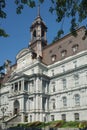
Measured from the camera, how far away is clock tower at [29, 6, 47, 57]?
199ft

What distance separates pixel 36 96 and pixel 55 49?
40.3ft

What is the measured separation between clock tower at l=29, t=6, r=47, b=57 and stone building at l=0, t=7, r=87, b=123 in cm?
26

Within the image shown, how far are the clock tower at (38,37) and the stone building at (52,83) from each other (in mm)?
261

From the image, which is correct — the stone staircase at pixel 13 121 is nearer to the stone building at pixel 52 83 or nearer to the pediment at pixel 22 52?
the stone building at pixel 52 83

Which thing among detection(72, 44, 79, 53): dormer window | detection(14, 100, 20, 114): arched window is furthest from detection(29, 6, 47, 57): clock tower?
detection(14, 100, 20, 114): arched window

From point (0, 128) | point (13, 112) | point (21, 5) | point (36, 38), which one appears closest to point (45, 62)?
point (36, 38)

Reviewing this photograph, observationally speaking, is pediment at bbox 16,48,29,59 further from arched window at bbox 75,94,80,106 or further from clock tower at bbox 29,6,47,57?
arched window at bbox 75,94,80,106

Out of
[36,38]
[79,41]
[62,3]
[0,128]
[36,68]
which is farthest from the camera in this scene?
[36,38]

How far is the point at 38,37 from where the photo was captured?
62.8 metres

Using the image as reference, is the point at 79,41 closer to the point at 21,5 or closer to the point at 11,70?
the point at 11,70

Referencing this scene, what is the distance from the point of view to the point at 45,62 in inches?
2272

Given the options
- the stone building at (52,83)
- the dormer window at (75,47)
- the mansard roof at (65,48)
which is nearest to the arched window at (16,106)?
the stone building at (52,83)

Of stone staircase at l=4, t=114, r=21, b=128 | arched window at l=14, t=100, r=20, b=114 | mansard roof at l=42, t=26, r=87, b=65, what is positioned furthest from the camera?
arched window at l=14, t=100, r=20, b=114

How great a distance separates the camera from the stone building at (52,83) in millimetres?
48562
